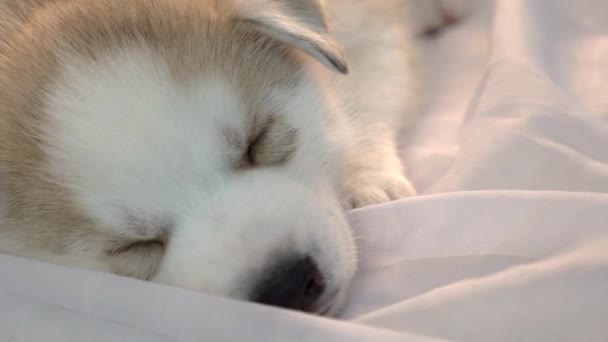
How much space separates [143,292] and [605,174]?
0.93 m

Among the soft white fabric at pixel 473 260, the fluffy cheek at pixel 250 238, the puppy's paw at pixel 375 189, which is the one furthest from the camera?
the puppy's paw at pixel 375 189

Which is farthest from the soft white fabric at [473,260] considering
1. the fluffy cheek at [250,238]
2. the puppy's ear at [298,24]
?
the puppy's ear at [298,24]

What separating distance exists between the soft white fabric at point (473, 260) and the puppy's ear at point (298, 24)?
347 mm

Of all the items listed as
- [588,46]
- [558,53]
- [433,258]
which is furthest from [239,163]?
[588,46]

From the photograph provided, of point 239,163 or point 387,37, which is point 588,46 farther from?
point 239,163

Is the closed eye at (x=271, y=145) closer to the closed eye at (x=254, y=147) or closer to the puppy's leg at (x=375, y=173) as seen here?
the closed eye at (x=254, y=147)

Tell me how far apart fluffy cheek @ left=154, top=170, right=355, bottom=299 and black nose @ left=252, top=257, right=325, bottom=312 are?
2 centimetres

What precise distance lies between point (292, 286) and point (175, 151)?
12.9 inches

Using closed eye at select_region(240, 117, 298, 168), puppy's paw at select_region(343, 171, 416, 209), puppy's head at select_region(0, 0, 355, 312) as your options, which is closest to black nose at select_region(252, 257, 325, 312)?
puppy's head at select_region(0, 0, 355, 312)

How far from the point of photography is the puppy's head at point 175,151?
4.02 feet

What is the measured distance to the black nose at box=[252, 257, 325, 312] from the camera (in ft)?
3.89

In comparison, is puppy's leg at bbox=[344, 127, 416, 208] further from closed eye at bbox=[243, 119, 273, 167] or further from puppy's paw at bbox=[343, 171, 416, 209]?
closed eye at bbox=[243, 119, 273, 167]

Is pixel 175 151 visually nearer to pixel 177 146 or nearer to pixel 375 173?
pixel 177 146

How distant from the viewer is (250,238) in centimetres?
121
